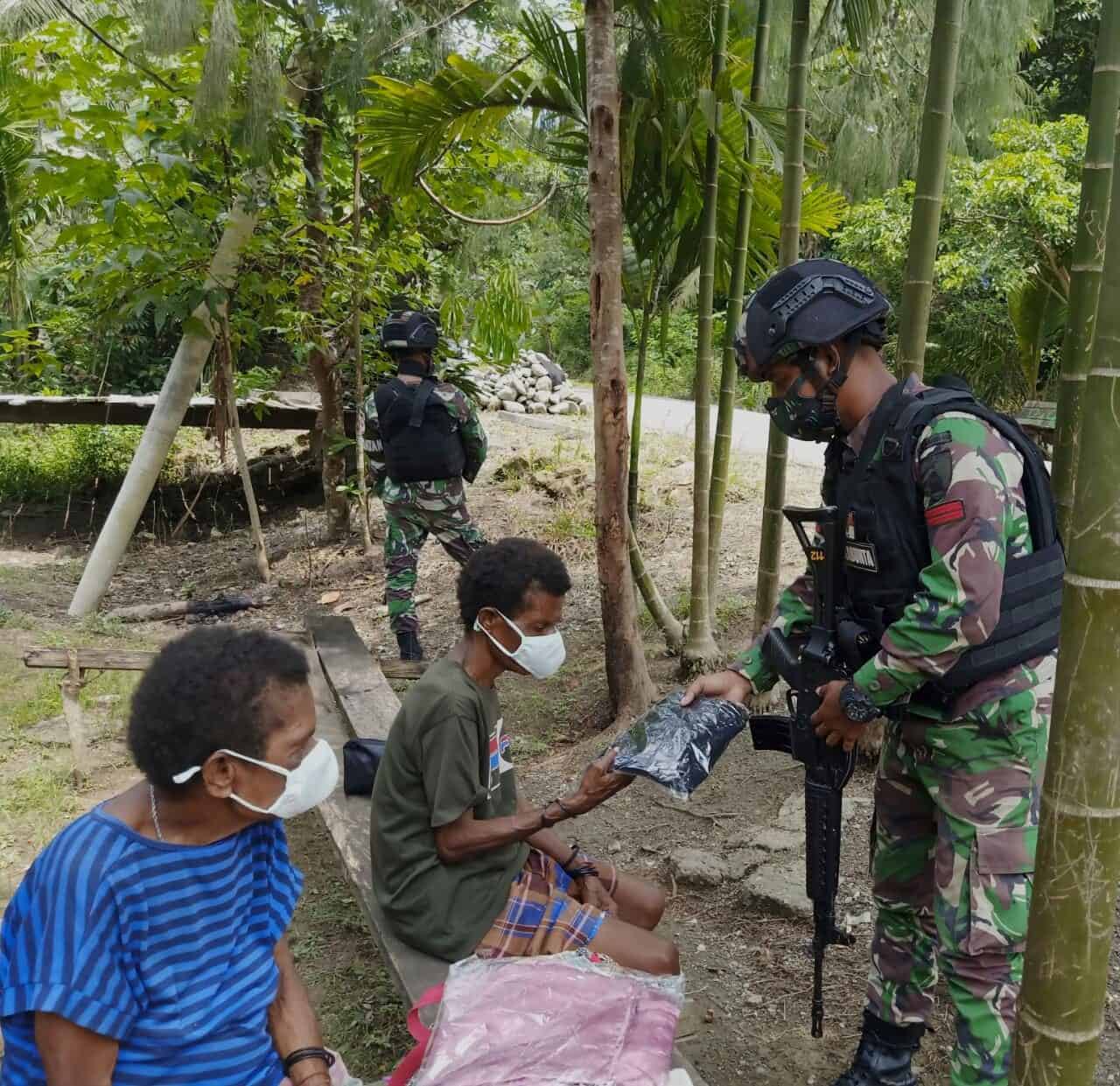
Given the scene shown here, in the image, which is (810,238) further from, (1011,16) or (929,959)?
(929,959)

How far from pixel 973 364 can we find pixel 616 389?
452 inches

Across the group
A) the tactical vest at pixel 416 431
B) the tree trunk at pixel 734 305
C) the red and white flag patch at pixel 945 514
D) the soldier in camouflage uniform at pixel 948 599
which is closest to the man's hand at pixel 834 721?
the soldier in camouflage uniform at pixel 948 599

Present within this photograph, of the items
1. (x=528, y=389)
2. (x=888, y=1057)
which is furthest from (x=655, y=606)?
(x=528, y=389)

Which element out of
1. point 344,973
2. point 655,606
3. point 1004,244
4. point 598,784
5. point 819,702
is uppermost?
point 1004,244

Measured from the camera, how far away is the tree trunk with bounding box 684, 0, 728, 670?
4.60 meters

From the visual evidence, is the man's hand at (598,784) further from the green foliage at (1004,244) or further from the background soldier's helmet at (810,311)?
the green foliage at (1004,244)

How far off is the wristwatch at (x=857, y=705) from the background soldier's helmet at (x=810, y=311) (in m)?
0.68

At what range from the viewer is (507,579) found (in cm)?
253

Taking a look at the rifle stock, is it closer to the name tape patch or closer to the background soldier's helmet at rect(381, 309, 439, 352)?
the name tape patch

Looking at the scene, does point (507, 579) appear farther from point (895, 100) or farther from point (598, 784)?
point (895, 100)

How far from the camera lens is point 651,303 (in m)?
6.12

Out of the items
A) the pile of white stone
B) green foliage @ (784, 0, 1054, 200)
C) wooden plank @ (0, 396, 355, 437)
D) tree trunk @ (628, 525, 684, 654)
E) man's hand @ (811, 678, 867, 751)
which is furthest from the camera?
the pile of white stone

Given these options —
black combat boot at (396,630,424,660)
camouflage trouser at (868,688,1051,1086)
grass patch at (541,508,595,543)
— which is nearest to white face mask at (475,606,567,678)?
camouflage trouser at (868,688,1051,1086)

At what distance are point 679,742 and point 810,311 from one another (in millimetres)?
992
